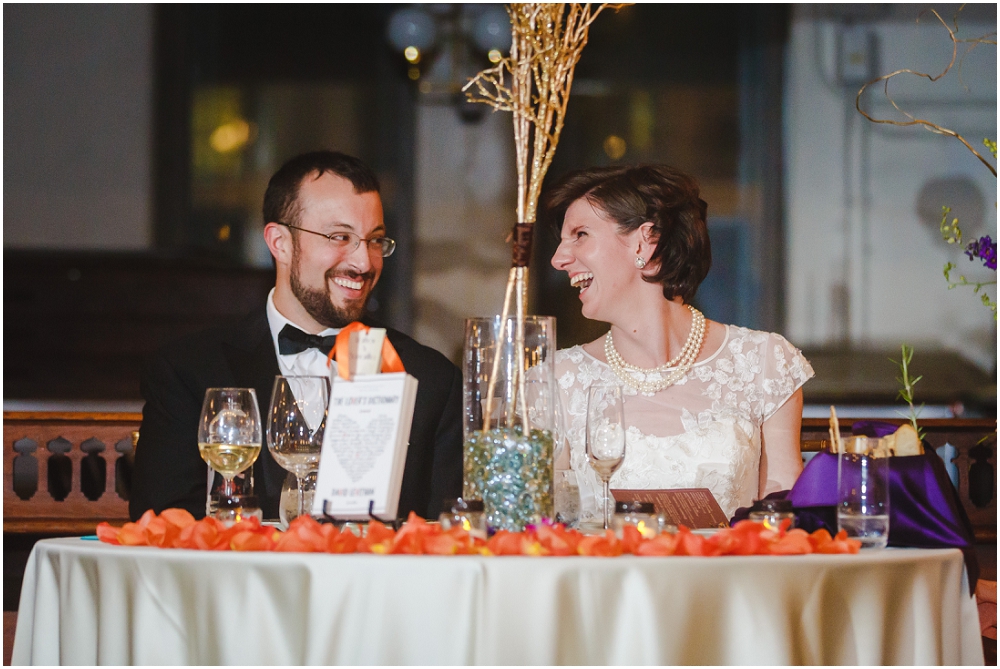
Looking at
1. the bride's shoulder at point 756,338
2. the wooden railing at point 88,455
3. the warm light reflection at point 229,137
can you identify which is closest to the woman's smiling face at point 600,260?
the bride's shoulder at point 756,338

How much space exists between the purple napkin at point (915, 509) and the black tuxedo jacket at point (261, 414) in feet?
3.71

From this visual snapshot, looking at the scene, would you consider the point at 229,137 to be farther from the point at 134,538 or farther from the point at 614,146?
the point at 134,538

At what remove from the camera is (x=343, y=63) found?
5.14m

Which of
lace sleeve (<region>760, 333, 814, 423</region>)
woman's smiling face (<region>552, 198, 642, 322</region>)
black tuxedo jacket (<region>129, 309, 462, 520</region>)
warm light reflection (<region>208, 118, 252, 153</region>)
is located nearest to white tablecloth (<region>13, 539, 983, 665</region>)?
black tuxedo jacket (<region>129, 309, 462, 520</region>)

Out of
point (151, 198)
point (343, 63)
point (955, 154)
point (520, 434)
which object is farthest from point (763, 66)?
point (520, 434)

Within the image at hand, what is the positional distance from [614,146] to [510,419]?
3866mm

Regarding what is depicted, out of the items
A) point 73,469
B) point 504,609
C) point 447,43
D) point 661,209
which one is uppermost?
point 447,43

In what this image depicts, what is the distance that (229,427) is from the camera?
1475 millimetres

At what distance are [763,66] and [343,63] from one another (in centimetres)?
210

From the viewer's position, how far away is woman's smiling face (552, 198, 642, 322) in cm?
247

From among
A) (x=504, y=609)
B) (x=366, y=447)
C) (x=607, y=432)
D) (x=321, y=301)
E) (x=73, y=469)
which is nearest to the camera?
(x=504, y=609)

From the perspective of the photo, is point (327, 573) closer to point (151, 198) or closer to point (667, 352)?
point (667, 352)

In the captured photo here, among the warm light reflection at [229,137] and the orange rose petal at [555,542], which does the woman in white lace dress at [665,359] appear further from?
the warm light reflection at [229,137]

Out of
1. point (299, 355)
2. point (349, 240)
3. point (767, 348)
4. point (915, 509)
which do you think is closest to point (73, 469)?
point (299, 355)
